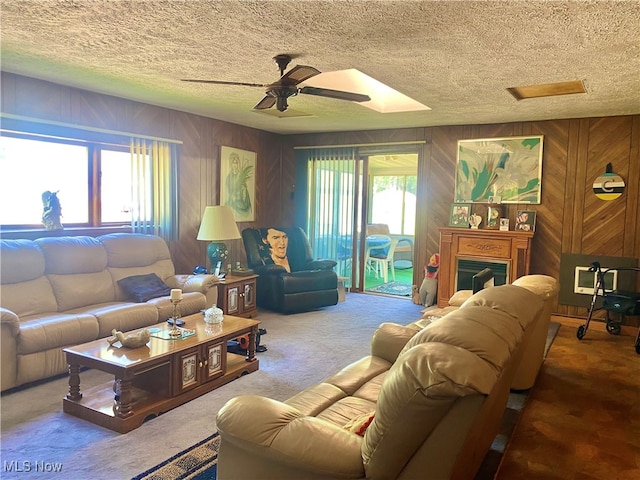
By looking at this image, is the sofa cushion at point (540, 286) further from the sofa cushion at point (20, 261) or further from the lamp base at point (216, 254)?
the sofa cushion at point (20, 261)

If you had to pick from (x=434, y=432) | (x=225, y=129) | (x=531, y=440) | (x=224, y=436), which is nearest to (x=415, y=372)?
(x=434, y=432)

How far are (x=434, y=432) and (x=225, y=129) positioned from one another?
18.1 feet

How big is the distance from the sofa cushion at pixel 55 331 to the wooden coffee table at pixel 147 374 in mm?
476

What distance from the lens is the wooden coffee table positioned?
2721 millimetres

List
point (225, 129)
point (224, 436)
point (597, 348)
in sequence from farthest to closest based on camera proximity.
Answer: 1. point (225, 129)
2. point (597, 348)
3. point (224, 436)

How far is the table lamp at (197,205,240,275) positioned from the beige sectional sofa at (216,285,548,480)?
11.8 feet

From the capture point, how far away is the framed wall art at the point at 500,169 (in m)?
5.61

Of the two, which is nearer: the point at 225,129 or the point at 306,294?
the point at 306,294

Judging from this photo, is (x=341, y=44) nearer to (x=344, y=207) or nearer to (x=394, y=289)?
(x=344, y=207)

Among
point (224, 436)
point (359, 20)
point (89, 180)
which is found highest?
point (359, 20)

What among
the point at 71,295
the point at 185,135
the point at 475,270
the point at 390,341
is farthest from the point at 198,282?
the point at 475,270

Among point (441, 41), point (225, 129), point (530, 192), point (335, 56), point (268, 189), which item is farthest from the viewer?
point (268, 189)

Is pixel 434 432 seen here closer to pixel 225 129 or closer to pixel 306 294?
pixel 306 294

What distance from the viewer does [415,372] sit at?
1.27m
